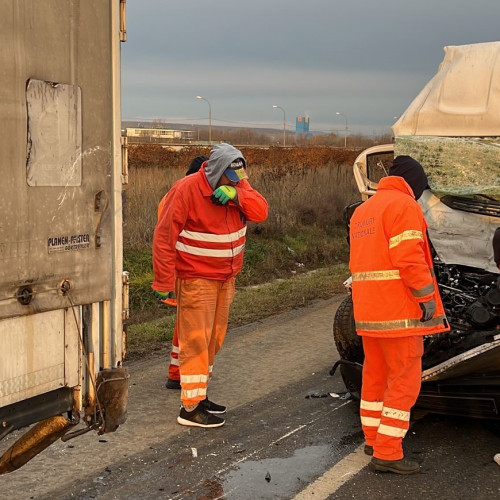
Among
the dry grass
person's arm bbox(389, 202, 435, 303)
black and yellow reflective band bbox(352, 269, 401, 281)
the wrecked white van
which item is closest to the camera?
person's arm bbox(389, 202, 435, 303)

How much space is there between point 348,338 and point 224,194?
4.55 feet

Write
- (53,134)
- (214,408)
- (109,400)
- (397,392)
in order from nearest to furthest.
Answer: (53,134)
(109,400)
(397,392)
(214,408)

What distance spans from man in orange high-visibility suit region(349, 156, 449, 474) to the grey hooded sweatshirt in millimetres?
1129

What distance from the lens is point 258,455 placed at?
15.0ft

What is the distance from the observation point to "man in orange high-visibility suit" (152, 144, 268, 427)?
516 centimetres

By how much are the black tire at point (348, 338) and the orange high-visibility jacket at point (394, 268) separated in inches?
43.1

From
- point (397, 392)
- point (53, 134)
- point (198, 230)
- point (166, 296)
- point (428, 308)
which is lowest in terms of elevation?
point (397, 392)

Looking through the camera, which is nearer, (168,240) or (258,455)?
(258,455)

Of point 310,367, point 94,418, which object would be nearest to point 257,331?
point 310,367

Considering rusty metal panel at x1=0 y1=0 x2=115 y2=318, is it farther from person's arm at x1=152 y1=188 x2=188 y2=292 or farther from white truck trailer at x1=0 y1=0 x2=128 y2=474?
person's arm at x1=152 y1=188 x2=188 y2=292

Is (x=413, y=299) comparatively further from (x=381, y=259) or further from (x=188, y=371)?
(x=188, y=371)

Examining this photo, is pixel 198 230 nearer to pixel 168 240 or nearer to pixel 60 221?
pixel 168 240

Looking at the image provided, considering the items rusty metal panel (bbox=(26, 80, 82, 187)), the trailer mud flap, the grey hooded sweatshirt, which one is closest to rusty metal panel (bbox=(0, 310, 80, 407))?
the trailer mud flap

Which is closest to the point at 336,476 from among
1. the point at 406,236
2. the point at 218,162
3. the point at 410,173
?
the point at 406,236
